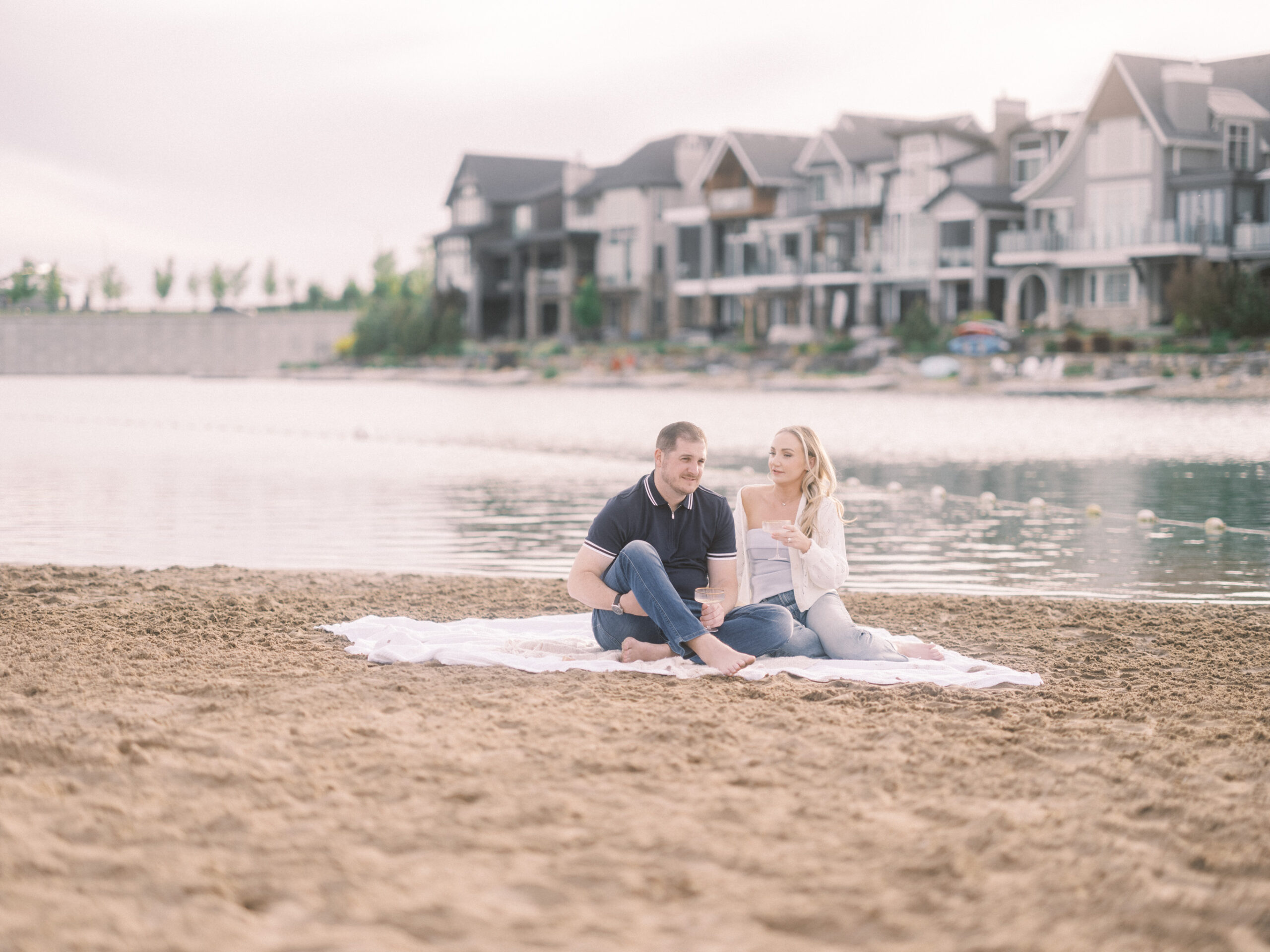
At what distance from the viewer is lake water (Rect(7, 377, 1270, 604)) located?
11.0 meters

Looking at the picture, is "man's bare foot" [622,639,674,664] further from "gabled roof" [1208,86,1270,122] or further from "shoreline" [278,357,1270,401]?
"gabled roof" [1208,86,1270,122]

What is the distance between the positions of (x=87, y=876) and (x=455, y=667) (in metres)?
2.88

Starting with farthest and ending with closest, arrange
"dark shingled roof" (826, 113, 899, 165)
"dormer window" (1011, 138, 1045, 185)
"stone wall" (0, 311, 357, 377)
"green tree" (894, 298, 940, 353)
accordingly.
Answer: "stone wall" (0, 311, 357, 377) → "dark shingled roof" (826, 113, 899, 165) → "dormer window" (1011, 138, 1045, 185) → "green tree" (894, 298, 940, 353)

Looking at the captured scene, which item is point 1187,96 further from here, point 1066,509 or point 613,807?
point 613,807

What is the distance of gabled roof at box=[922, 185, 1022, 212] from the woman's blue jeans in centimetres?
4634

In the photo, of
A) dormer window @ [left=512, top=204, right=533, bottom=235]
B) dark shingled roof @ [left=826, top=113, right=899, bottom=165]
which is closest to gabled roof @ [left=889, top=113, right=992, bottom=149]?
dark shingled roof @ [left=826, top=113, right=899, bottom=165]

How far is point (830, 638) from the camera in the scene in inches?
264

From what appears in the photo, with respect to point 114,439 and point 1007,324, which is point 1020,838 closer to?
point 114,439

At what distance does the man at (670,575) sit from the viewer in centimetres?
628

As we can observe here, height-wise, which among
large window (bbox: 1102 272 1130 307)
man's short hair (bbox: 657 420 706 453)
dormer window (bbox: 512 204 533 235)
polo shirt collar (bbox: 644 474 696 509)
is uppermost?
dormer window (bbox: 512 204 533 235)

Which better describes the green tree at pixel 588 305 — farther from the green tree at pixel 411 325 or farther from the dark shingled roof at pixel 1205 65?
the dark shingled roof at pixel 1205 65

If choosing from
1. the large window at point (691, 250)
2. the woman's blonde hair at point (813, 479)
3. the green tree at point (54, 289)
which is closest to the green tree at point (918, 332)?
the large window at point (691, 250)

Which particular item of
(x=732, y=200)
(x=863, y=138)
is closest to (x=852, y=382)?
(x=863, y=138)

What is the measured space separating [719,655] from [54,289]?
379 ft
